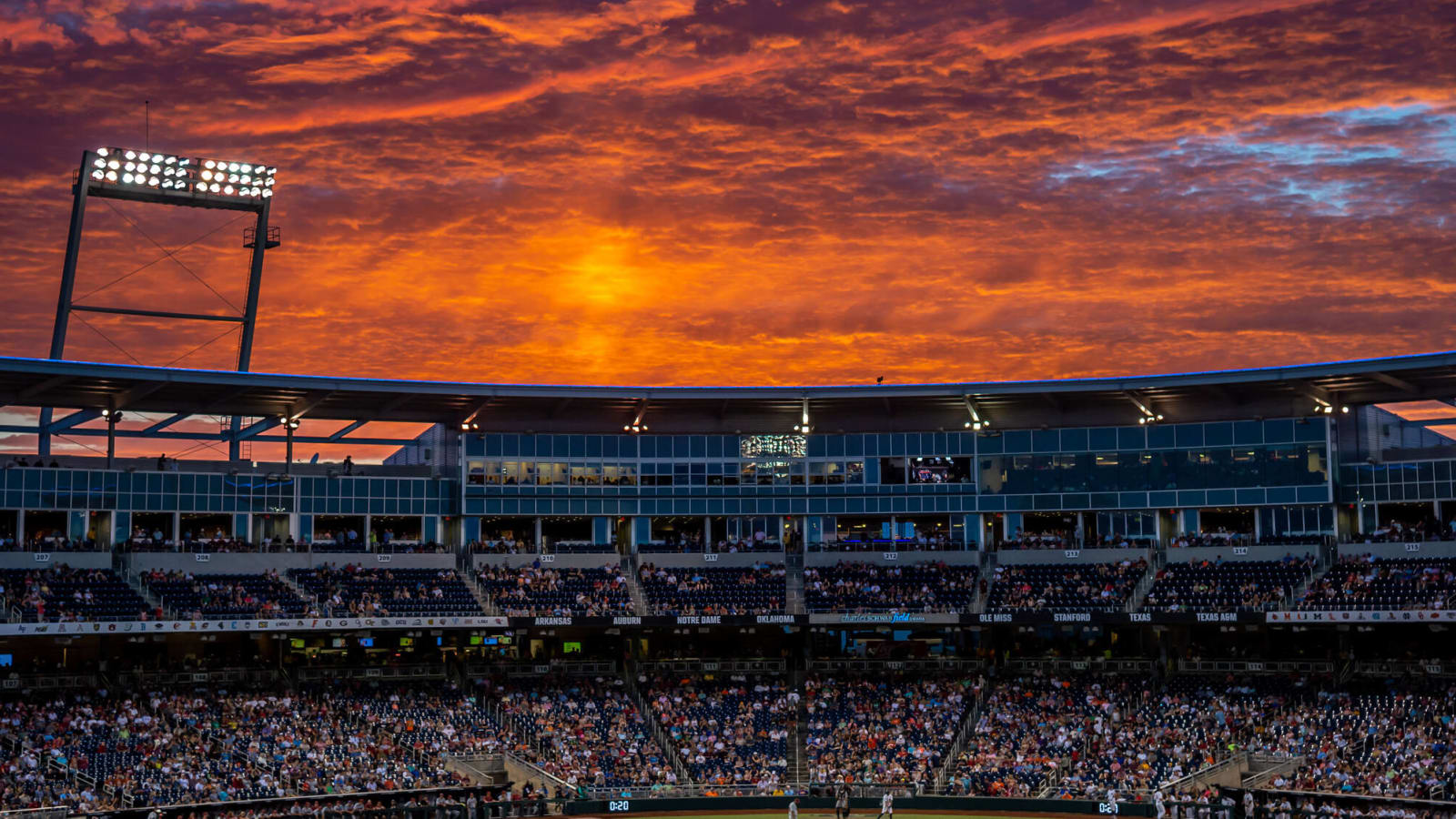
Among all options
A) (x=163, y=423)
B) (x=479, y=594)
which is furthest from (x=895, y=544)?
(x=163, y=423)

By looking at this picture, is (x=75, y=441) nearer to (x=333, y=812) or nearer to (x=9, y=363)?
(x=9, y=363)

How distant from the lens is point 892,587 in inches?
2884

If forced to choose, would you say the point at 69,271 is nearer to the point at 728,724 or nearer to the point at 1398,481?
the point at 728,724

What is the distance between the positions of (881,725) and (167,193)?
3891 centimetres

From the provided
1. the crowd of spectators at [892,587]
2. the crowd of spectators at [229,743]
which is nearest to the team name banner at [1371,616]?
the crowd of spectators at [892,587]

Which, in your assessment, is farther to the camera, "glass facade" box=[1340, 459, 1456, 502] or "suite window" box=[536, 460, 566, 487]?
"suite window" box=[536, 460, 566, 487]

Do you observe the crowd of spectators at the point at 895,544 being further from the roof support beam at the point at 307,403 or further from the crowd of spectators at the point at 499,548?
the roof support beam at the point at 307,403

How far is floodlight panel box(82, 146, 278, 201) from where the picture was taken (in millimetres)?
65812

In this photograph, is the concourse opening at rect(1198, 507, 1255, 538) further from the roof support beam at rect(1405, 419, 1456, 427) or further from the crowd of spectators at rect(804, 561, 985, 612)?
the crowd of spectators at rect(804, 561, 985, 612)

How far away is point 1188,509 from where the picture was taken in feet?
243

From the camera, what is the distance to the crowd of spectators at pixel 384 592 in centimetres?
6644

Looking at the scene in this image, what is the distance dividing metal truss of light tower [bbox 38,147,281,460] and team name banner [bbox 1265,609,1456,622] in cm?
4650

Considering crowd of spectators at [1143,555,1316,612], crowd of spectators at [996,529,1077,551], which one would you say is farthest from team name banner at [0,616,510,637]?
crowd of spectators at [1143,555,1316,612]

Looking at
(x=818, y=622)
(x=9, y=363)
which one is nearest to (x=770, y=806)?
(x=818, y=622)
